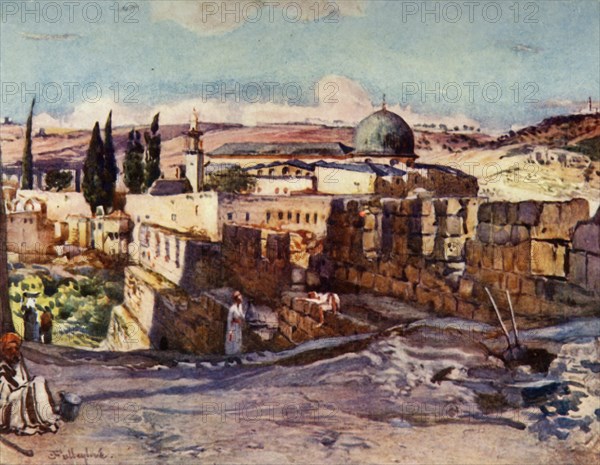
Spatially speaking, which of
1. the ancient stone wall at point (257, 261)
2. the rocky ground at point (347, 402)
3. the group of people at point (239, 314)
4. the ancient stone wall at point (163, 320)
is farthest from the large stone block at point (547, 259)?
the ancient stone wall at point (163, 320)

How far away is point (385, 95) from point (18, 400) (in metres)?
2.99

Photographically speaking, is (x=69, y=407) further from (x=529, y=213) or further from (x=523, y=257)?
(x=529, y=213)

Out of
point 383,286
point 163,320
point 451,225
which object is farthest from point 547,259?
point 163,320

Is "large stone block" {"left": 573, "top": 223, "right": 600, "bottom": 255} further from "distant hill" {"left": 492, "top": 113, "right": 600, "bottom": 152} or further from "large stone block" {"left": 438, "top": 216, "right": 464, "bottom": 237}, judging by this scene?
"large stone block" {"left": 438, "top": 216, "right": 464, "bottom": 237}

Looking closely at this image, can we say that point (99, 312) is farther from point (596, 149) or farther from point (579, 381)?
point (596, 149)

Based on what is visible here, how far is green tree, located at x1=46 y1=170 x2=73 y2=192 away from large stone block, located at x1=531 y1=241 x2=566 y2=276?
299 cm

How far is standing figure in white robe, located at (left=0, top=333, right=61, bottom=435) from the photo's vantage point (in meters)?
4.61

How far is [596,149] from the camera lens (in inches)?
190

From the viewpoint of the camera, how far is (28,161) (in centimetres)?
487

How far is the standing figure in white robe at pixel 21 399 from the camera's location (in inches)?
181

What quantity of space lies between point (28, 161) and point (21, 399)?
1.51 meters

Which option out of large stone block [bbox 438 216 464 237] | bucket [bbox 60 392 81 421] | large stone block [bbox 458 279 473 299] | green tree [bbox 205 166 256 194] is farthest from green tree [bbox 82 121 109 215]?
large stone block [bbox 458 279 473 299]

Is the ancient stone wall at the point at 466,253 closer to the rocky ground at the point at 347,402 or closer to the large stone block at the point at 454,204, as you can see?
the large stone block at the point at 454,204

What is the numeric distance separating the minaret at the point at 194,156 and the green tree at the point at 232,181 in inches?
2.9
